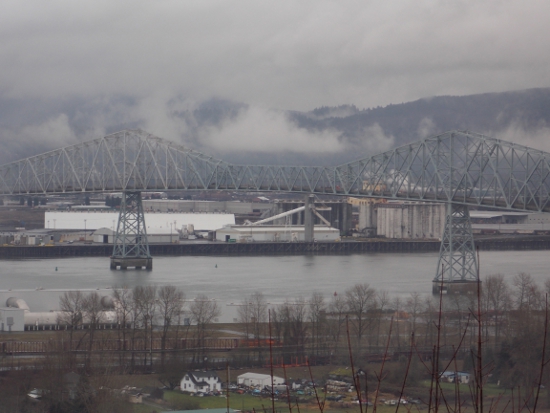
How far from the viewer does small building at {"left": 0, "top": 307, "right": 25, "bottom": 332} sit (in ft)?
49.8

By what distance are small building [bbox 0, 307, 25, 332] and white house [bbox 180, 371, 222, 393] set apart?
500 centimetres

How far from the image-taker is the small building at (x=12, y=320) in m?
15.2

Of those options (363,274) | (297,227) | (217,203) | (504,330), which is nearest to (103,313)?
(504,330)

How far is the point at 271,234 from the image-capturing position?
133 ft

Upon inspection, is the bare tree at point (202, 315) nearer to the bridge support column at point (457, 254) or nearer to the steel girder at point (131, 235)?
the bridge support column at point (457, 254)

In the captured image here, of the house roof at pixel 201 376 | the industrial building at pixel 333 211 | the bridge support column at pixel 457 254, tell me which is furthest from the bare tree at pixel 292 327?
the industrial building at pixel 333 211

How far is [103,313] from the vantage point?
1477cm

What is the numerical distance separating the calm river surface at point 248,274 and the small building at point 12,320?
124cm

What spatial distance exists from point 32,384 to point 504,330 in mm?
5876

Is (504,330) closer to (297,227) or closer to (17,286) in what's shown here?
(17,286)

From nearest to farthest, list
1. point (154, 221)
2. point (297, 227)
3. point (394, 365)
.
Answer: point (394, 365)
point (297, 227)
point (154, 221)

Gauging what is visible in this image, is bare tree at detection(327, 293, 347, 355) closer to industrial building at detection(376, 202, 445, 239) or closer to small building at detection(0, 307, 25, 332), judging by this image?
small building at detection(0, 307, 25, 332)

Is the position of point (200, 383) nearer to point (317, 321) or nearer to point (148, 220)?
point (317, 321)

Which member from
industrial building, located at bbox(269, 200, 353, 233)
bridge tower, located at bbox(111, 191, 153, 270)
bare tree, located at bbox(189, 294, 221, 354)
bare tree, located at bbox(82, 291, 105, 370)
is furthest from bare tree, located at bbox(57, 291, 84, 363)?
industrial building, located at bbox(269, 200, 353, 233)
